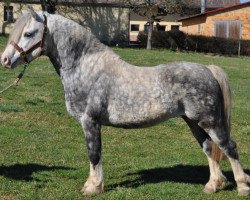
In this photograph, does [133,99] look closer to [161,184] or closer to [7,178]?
[161,184]

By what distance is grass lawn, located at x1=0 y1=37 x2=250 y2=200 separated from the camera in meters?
7.12

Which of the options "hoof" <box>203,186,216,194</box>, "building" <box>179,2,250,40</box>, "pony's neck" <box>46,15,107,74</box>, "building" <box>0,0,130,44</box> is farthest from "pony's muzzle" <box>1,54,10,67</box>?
"building" <box>0,0,130,44</box>

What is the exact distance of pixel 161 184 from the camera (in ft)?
24.5

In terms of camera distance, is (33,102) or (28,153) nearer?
(28,153)

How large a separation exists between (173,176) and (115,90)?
223cm

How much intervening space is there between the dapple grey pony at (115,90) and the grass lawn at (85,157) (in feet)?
2.66

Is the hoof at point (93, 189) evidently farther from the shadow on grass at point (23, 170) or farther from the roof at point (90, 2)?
the roof at point (90, 2)

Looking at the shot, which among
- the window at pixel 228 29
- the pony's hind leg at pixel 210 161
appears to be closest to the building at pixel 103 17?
the window at pixel 228 29

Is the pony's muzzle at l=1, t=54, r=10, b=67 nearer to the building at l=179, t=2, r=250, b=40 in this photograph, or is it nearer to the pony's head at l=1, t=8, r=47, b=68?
the pony's head at l=1, t=8, r=47, b=68

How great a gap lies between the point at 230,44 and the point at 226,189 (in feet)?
120

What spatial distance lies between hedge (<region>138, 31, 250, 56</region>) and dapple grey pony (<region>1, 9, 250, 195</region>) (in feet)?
121

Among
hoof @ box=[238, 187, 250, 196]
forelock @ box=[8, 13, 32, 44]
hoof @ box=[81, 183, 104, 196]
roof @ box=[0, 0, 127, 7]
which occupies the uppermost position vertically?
roof @ box=[0, 0, 127, 7]

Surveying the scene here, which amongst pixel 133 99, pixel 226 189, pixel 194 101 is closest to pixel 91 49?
pixel 133 99

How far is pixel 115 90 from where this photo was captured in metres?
6.68
